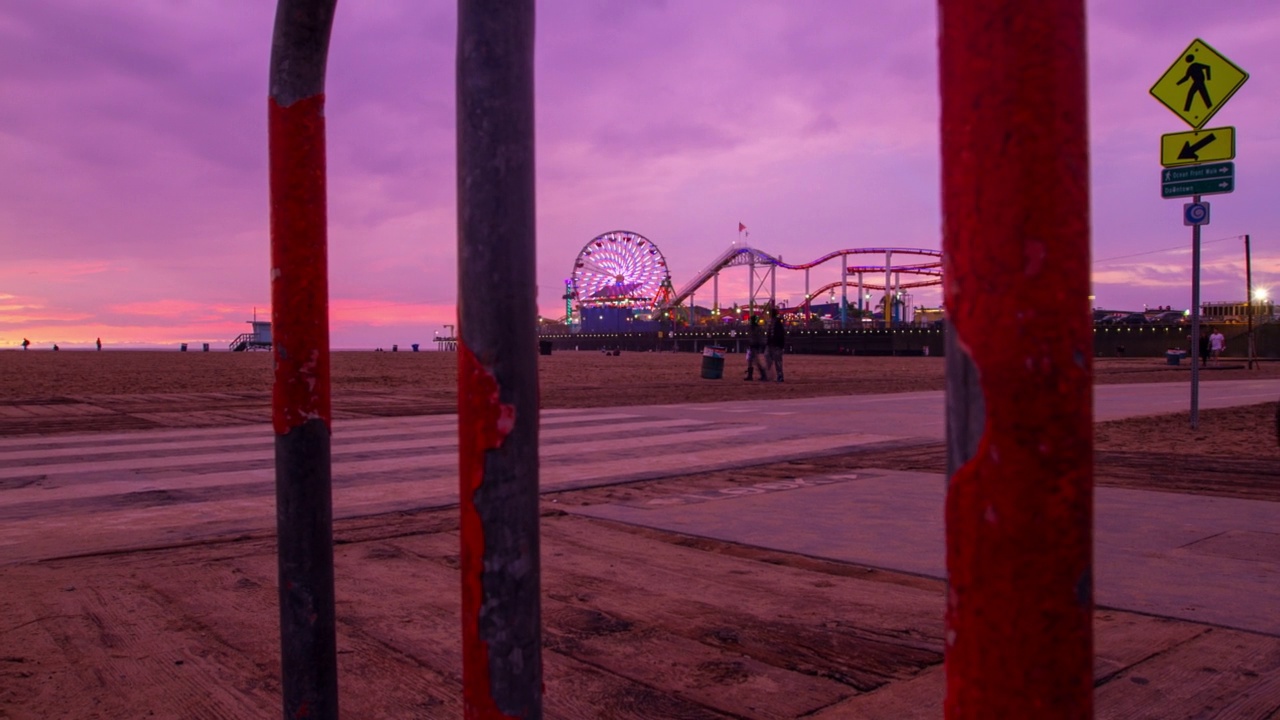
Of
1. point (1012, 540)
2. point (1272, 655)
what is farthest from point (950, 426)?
point (1272, 655)

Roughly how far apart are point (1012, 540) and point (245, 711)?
8.36ft

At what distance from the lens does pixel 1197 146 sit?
962cm

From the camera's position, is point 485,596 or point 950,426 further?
point 485,596

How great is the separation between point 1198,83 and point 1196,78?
0.06 meters

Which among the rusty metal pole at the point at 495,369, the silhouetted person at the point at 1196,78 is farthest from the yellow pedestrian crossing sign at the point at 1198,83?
the rusty metal pole at the point at 495,369

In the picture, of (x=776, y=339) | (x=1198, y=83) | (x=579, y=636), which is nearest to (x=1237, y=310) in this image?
(x=776, y=339)

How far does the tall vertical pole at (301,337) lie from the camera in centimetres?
169

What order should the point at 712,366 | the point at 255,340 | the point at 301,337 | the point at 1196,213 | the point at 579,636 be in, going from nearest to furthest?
the point at 301,337
the point at 579,636
the point at 1196,213
the point at 712,366
the point at 255,340

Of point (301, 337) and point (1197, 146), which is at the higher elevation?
point (1197, 146)

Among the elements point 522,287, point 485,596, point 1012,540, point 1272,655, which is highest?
point 522,287

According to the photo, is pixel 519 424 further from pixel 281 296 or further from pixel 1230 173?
pixel 1230 173

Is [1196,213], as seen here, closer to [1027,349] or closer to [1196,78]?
[1196,78]

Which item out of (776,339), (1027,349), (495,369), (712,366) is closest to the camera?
(1027,349)

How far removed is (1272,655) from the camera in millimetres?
2959
